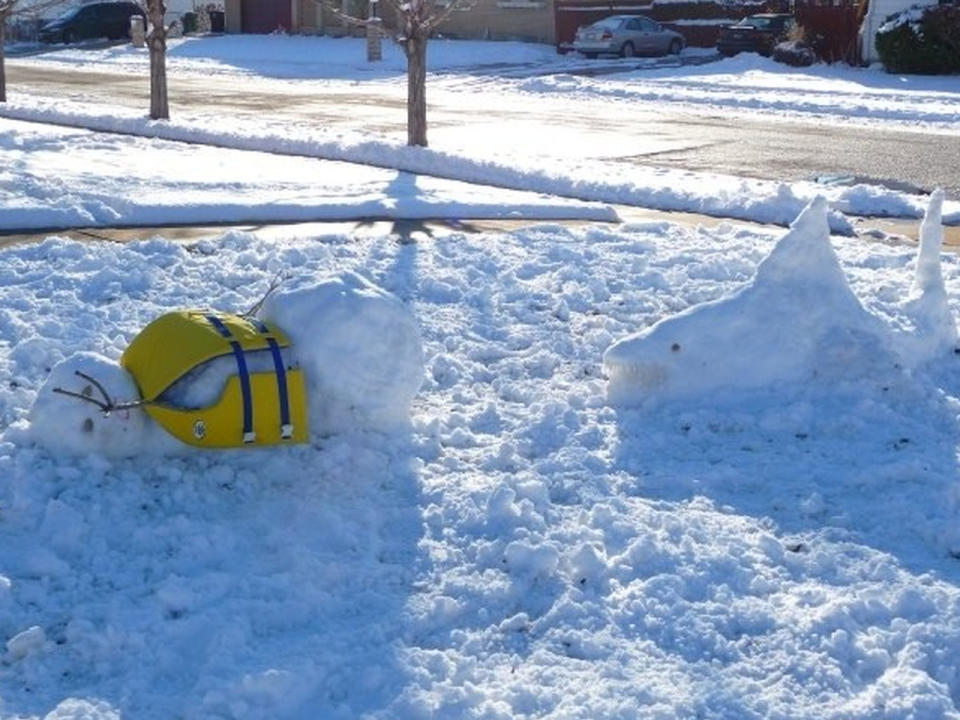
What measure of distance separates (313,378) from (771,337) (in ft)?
7.52

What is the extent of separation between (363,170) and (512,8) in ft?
106

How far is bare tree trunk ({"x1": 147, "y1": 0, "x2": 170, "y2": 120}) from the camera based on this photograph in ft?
63.1

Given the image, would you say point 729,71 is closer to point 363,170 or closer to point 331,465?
point 363,170

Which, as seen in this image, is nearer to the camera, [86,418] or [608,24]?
[86,418]

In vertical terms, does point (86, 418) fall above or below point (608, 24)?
below

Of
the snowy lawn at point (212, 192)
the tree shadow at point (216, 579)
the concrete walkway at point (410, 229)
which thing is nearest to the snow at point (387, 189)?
the snowy lawn at point (212, 192)

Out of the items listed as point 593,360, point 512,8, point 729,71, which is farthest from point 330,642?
point 512,8

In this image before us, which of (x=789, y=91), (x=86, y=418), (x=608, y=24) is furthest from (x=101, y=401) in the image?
(x=608, y=24)

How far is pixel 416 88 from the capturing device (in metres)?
16.0

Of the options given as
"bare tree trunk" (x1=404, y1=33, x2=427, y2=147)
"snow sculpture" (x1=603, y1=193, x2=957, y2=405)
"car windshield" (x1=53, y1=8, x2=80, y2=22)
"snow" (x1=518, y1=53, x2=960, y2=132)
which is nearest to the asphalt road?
"snow" (x1=518, y1=53, x2=960, y2=132)

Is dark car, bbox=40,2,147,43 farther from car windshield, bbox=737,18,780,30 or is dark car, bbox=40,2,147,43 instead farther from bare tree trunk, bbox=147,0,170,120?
bare tree trunk, bbox=147,0,170,120

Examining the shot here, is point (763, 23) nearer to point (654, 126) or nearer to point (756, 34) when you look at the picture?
point (756, 34)

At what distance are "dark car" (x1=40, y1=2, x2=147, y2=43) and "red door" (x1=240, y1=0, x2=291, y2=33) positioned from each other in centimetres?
381

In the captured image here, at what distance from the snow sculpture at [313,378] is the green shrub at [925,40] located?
2785 cm
